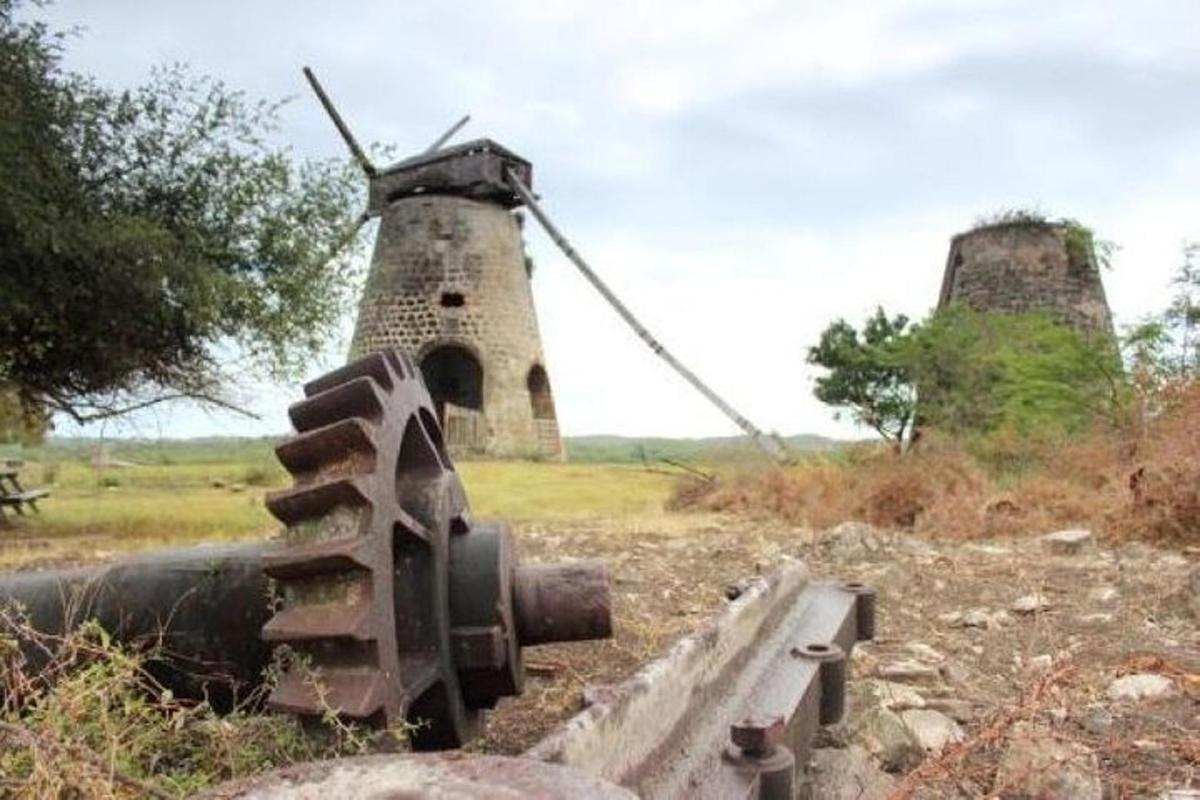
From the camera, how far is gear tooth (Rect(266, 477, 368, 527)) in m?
2.40

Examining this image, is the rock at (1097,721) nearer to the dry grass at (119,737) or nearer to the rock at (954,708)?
the rock at (954,708)

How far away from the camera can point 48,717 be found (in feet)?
6.86

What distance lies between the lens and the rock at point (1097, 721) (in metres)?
3.12

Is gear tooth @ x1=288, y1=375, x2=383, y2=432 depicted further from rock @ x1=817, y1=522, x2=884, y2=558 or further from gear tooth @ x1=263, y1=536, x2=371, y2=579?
Result: rock @ x1=817, y1=522, x2=884, y2=558

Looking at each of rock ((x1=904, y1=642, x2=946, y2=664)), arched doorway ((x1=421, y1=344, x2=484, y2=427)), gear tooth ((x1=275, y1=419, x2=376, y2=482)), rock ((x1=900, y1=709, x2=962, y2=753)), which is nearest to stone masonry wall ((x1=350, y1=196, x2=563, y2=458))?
arched doorway ((x1=421, y1=344, x2=484, y2=427))

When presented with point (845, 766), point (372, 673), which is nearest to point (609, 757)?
point (372, 673)

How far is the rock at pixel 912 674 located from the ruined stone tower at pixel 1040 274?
2097cm

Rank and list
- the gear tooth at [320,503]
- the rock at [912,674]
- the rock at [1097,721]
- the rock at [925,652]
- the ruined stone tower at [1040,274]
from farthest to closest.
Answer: the ruined stone tower at [1040,274] → the rock at [925,652] → the rock at [912,674] → the rock at [1097,721] → the gear tooth at [320,503]

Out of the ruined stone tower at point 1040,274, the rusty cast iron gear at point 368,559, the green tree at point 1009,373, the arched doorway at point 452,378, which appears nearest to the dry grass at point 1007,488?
the green tree at point 1009,373

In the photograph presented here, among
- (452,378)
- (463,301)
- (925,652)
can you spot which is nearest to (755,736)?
(925,652)

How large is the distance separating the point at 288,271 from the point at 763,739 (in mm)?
11865

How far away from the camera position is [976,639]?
4750 millimetres

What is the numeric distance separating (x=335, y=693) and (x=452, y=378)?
1038 inches

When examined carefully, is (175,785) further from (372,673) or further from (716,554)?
(716,554)
